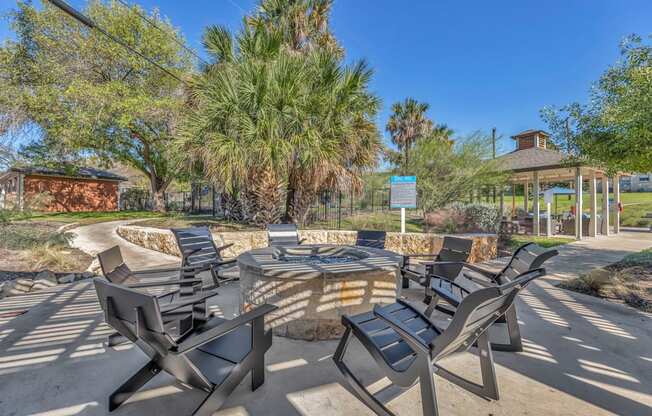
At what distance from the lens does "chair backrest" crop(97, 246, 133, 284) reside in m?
2.70

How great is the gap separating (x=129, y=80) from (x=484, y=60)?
16394mm

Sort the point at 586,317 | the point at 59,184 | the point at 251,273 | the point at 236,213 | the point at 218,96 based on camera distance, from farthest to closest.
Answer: the point at 59,184, the point at 236,213, the point at 218,96, the point at 586,317, the point at 251,273

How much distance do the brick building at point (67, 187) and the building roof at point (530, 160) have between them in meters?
→ 22.1

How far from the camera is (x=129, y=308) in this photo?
68.0 inches

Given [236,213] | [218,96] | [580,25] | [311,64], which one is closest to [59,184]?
[236,213]

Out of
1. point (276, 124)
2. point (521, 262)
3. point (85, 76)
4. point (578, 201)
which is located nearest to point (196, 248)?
point (276, 124)

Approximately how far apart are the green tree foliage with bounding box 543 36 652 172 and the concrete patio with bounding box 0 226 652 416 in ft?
9.85

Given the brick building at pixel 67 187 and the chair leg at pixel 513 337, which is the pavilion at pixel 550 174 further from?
the brick building at pixel 67 187

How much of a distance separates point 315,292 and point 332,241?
17.0ft

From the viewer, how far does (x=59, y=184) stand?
19984mm

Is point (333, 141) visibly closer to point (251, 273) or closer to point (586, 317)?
point (251, 273)

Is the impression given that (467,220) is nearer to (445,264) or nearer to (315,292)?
(445,264)

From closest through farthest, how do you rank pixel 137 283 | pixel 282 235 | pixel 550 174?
pixel 137 283 → pixel 282 235 → pixel 550 174

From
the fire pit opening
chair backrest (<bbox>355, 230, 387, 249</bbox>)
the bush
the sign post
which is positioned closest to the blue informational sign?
the sign post
